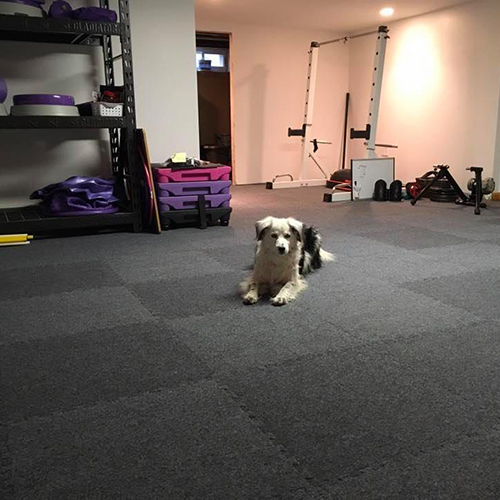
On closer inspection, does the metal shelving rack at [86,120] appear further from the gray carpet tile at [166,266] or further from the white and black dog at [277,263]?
the white and black dog at [277,263]

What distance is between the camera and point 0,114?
390 centimetres

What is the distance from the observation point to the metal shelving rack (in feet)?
12.7

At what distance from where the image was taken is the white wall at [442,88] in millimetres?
6242

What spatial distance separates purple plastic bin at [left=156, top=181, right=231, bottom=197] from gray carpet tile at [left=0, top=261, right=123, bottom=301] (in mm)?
1140

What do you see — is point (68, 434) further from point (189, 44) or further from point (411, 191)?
point (411, 191)

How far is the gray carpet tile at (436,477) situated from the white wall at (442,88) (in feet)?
18.6

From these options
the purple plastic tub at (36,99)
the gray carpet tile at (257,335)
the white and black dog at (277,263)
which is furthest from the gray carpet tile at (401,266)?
the purple plastic tub at (36,99)

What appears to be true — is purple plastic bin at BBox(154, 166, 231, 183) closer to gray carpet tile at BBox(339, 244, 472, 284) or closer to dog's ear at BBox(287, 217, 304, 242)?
gray carpet tile at BBox(339, 244, 472, 284)

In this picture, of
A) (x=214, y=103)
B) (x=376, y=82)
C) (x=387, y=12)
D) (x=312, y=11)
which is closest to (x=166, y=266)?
(x=376, y=82)

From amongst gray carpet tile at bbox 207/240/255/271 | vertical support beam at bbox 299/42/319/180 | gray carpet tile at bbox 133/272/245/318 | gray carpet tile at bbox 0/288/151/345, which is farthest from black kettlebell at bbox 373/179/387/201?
gray carpet tile at bbox 0/288/151/345

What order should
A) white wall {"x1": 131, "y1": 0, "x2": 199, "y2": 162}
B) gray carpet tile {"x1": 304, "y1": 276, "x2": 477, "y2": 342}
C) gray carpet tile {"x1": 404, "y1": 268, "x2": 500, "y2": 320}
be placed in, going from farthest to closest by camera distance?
white wall {"x1": 131, "y1": 0, "x2": 199, "y2": 162} < gray carpet tile {"x1": 404, "y1": 268, "x2": 500, "y2": 320} < gray carpet tile {"x1": 304, "y1": 276, "x2": 477, "y2": 342}

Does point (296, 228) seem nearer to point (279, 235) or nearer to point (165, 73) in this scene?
point (279, 235)

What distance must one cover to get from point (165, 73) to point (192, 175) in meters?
1.19

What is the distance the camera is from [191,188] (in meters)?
4.57
